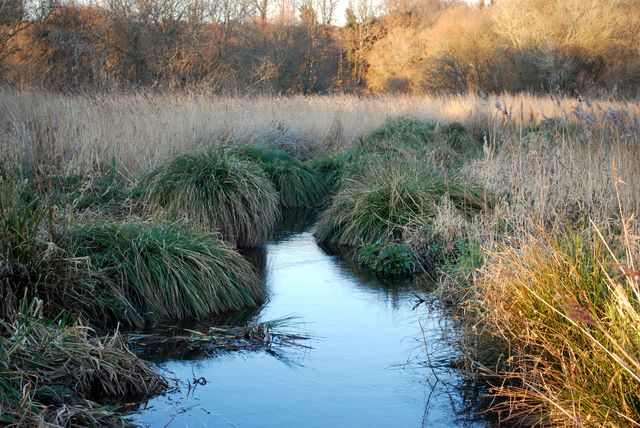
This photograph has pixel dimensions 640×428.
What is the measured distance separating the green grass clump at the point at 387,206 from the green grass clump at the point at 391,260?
39 centimetres

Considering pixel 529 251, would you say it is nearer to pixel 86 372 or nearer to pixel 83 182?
pixel 86 372

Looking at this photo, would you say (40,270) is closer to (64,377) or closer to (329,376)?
(64,377)

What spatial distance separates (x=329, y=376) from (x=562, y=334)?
1587 mm

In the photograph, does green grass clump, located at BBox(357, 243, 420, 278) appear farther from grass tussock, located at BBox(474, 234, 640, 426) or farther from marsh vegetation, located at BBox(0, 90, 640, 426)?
grass tussock, located at BBox(474, 234, 640, 426)

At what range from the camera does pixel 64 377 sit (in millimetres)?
4465

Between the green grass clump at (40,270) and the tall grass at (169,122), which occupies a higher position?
the tall grass at (169,122)

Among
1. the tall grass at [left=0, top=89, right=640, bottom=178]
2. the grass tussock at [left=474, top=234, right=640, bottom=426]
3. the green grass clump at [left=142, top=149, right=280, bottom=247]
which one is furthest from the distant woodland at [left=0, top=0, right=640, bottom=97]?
the grass tussock at [left=474, top=234, right=640, bottom=426]

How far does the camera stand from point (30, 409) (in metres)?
3.79

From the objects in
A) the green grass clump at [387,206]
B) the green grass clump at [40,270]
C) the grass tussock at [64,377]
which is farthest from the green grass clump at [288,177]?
the grass tussock at [64,377]

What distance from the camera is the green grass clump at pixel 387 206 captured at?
29.4 ft

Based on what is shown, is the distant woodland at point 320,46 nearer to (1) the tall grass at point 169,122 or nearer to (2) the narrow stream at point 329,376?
(1) the tall grass at point 169,122

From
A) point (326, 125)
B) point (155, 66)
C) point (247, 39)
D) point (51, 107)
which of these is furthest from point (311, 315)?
point (247, 39)

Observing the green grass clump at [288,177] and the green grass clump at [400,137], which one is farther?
the green grass clump at [400,137]

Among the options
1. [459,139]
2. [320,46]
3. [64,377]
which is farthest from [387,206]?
[320,46]
